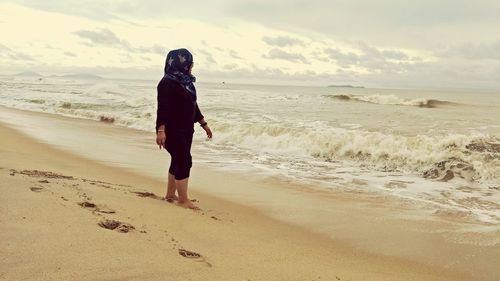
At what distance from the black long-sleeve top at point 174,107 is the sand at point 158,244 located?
0.83 meters

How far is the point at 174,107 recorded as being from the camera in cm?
452

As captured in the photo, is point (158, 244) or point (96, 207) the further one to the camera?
point (96, 207)

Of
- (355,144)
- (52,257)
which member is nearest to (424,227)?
(52,257)

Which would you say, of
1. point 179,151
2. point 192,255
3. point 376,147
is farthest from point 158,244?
point 376,147

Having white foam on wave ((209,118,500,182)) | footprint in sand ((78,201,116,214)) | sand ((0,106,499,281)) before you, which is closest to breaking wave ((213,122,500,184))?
white foam on wave ((209,118,500,182))

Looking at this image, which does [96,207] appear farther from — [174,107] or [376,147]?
[376,147]

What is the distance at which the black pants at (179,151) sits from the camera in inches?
181

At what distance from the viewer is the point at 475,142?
34.3ft

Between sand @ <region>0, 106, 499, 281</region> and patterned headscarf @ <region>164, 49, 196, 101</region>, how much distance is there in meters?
1.29

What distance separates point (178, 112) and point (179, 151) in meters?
0.42

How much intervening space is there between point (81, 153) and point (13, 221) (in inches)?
260

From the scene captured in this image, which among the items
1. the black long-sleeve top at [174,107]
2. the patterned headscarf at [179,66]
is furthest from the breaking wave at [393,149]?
the patterned headscarf at [179,66]

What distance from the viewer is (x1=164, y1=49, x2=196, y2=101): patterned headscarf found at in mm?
4488

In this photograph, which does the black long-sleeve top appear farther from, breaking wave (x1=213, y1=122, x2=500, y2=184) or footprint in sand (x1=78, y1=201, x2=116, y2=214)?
breaking wave (x1=213, y1=122, x2=500, y2=184)
